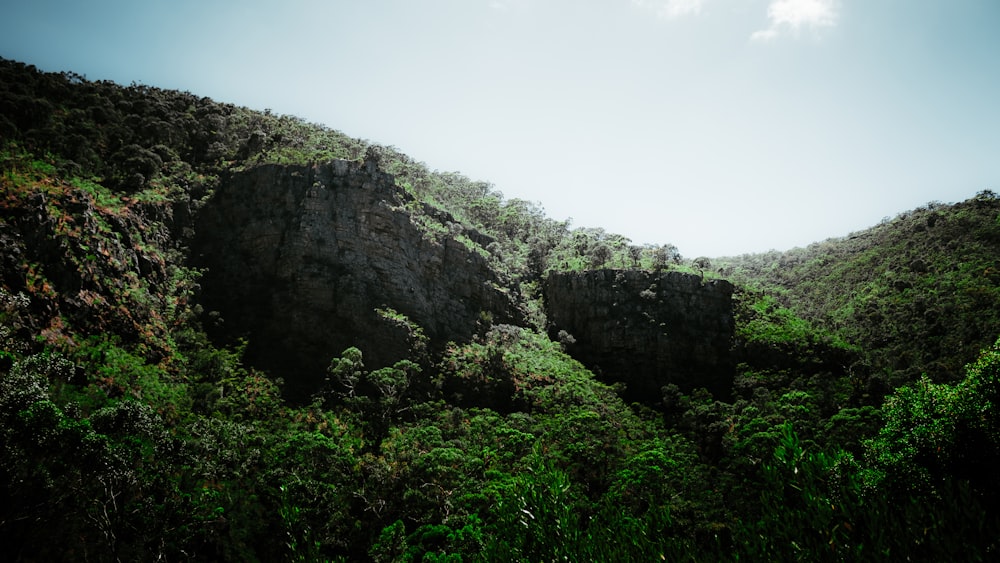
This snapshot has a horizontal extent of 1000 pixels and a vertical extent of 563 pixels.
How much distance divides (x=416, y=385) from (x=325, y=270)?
13.3 meters

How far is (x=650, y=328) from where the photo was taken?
5097cm

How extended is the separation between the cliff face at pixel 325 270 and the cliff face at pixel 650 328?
1080cm

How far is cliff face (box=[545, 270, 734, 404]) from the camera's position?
49.6 meters

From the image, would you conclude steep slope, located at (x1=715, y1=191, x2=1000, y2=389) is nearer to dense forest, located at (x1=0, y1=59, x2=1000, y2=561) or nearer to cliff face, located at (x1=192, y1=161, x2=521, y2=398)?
dense forest, located at (x1=0, y1=59, x2=1000, y2=561)

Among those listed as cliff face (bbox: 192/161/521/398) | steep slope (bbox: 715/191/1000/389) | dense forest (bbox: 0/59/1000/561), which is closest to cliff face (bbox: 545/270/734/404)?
dense forest (bbox: 0/59/1000/561)

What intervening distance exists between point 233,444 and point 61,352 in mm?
10393

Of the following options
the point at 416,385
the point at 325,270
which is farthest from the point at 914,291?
the point at 325,270

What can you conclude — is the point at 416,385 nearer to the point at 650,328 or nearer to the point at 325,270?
the point at 325,270

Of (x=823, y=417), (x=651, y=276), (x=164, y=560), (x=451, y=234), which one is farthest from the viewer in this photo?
(x=651, y=276)

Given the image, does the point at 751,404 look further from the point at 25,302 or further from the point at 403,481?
the point at 25,302

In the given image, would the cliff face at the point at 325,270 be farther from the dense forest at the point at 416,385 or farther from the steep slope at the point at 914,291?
the steep slope at the point at 914,291

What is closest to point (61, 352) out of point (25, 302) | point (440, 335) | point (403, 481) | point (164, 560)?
point (25, 302)

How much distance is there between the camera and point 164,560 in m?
22.1

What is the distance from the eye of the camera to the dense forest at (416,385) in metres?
14.2
